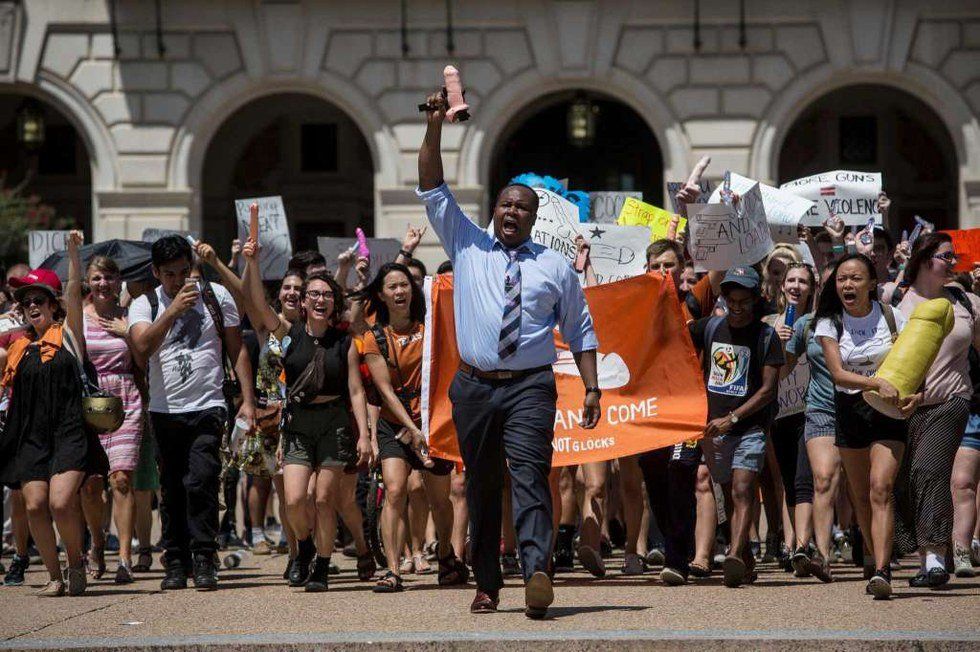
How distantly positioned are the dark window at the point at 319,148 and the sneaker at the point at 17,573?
18.0m

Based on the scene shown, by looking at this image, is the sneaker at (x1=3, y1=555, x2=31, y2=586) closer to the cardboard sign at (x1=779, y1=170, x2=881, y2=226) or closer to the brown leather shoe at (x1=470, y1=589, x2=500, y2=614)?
the brown leather shoe at (x1=470, y1=589, x2=500, y2=614)

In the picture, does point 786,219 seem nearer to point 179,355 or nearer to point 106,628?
point 179,355

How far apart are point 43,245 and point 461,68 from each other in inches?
344

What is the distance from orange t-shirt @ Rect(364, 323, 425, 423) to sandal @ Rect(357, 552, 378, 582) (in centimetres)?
98

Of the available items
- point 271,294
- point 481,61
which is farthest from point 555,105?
point 271,294

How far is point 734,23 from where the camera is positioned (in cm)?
2298

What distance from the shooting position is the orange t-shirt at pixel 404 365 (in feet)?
35.1

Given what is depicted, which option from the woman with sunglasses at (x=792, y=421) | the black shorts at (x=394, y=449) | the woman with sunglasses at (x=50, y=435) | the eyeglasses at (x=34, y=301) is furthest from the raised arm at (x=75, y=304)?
the woman with sunglasses at (x=792, y=421)

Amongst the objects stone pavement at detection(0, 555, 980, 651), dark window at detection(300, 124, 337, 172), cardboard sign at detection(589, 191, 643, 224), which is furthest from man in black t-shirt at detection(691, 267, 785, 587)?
dark window at detection(300, 124, 337, 172)

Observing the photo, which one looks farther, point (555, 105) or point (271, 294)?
point (555, 105)

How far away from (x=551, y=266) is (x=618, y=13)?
574 inches

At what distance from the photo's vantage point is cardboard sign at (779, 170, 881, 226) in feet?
44.0

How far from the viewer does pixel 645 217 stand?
45.4ft

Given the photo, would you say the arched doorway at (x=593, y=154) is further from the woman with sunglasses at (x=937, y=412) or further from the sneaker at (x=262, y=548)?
the woman with sunglasses at (x=937, y=412)
